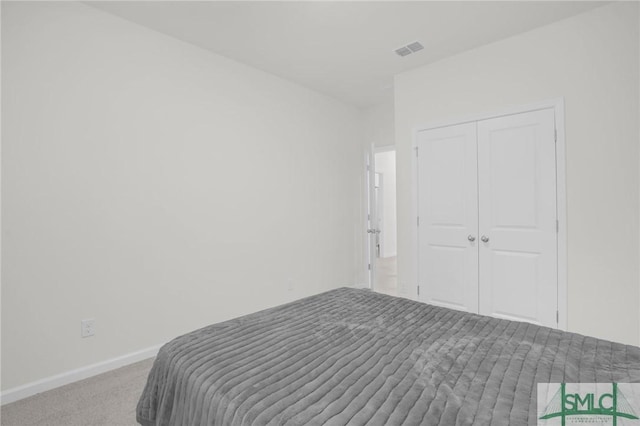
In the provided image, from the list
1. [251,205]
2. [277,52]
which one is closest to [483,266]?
[251,205]

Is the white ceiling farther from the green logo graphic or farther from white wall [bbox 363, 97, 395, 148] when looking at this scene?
the green logo graphic

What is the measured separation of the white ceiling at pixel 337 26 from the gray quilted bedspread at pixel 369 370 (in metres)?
2.24

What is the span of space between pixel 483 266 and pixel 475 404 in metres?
2.40

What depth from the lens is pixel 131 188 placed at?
100 inches

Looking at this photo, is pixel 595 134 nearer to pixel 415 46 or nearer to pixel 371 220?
pixel 415 46

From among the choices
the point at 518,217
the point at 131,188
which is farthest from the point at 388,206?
the point at 131,188

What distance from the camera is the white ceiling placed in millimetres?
2379

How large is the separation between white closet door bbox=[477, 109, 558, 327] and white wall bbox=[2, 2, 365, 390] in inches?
80.1

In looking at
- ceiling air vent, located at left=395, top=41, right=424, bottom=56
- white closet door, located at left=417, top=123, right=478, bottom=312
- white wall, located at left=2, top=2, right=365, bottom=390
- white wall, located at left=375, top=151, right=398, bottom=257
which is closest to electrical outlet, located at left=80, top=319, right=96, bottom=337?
white wall, located at left=2, top=2, right=365, bottom=390

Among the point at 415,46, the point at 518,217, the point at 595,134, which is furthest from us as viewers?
the point at 415,46

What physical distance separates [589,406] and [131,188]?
9.56 feet

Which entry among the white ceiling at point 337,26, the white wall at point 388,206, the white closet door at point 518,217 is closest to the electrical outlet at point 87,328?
the white ceiling at point 337,26

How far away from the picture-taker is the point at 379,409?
883mm

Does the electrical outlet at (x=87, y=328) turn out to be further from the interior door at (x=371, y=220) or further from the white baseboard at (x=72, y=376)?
the interior door at (x=371, y=220)
